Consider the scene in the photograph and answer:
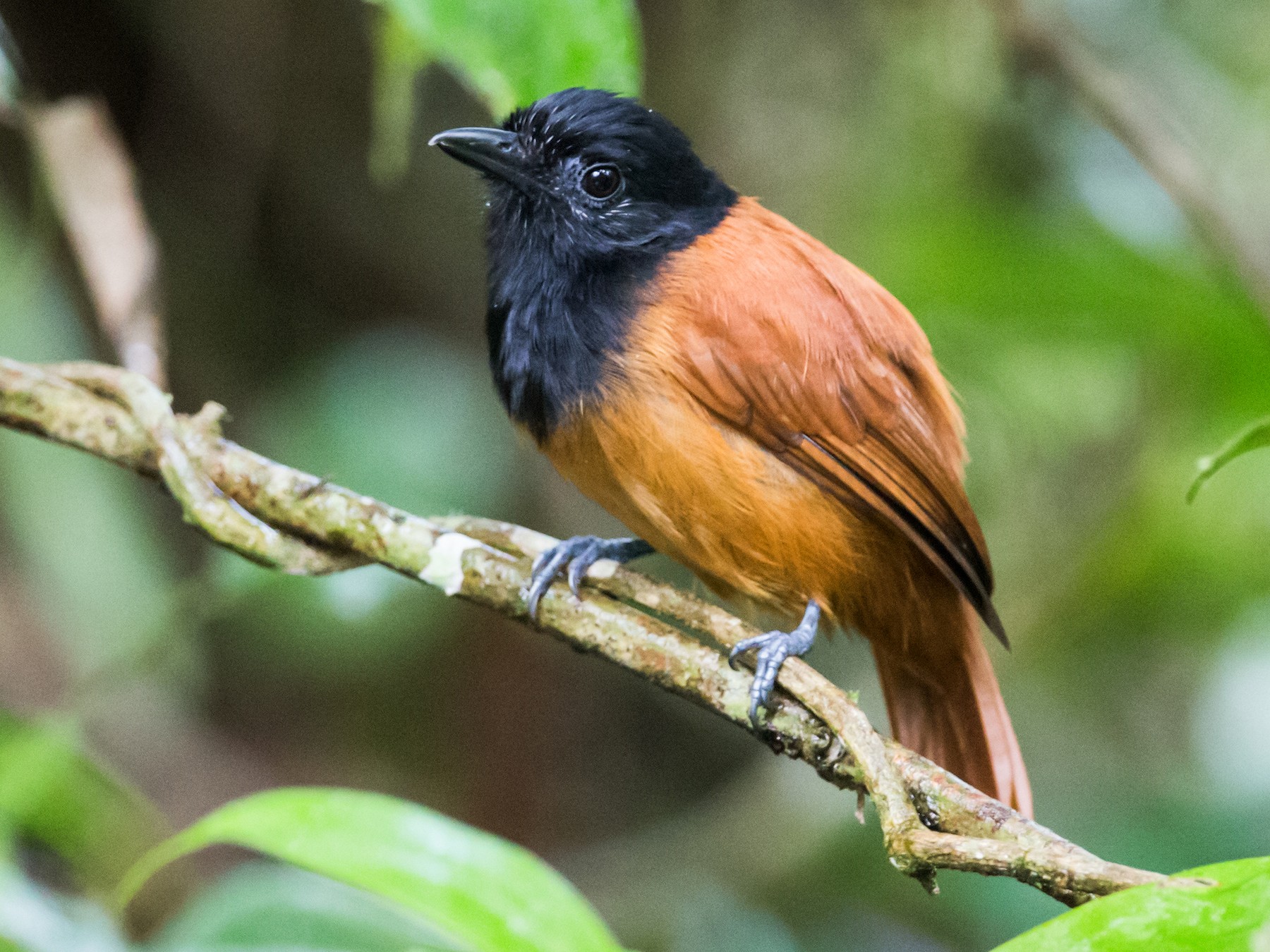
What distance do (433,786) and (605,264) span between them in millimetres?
1707

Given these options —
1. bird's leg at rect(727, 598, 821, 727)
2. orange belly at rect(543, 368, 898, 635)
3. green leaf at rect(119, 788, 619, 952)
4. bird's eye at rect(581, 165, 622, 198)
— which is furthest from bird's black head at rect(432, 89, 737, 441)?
green leaf at rect(119, 788, 619, 952)

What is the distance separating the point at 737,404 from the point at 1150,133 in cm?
128

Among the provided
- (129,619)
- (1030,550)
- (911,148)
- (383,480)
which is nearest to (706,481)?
(383,480)

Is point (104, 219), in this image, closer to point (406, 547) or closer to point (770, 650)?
point (406, 547)

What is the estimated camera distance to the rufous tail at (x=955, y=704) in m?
1.67

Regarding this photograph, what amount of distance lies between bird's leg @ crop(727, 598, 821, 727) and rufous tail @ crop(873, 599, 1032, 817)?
0.22 meters

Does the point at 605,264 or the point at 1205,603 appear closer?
the point at 605,264

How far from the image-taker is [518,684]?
9.36 ft

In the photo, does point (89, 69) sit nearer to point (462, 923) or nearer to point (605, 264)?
point (605, 264)

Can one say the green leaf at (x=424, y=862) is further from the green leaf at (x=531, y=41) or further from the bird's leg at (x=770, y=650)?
the green leaf at (x=531, y=41)

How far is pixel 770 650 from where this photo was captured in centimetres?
135

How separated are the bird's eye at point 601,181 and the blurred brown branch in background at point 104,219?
0.67 metres

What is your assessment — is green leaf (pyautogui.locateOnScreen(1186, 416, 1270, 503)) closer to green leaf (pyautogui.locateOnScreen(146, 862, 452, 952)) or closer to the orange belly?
the orange belly

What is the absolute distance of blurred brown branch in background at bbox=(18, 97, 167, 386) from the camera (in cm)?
181
